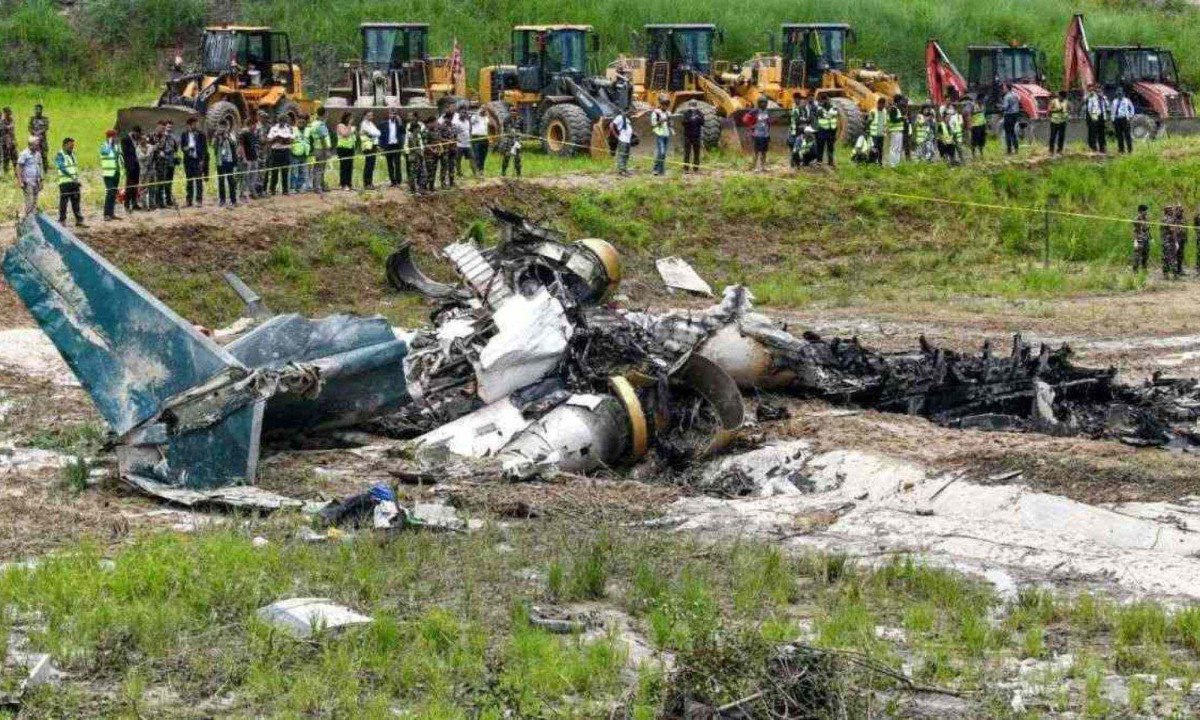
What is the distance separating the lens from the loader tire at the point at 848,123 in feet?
117

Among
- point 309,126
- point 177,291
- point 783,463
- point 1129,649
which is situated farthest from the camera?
point 309,126

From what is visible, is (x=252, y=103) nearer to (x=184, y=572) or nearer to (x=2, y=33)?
(x=2, y=33)

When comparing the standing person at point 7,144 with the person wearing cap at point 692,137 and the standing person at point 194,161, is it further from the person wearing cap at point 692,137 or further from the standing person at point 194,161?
the person wearing cap at point 692,137

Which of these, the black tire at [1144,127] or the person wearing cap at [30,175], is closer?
the person wearing cap at [30,175]

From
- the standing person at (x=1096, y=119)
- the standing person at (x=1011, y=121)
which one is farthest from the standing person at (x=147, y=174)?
the standing person at (x=1096, y=119)

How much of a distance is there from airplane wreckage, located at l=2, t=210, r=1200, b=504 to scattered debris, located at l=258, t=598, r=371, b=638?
3.59m

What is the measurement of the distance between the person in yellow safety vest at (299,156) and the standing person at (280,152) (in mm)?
75

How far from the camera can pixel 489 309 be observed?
18953mm

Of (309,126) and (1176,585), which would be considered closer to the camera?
(1176,585)

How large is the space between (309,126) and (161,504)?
14.4m

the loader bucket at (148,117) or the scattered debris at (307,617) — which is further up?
the loader bucket at (148,117)

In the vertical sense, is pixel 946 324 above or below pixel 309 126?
below

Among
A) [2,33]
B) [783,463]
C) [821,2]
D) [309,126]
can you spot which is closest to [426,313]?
[309,126]

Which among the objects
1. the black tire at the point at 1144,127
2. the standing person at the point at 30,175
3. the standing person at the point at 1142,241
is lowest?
the standing person at the point at 1142,241
